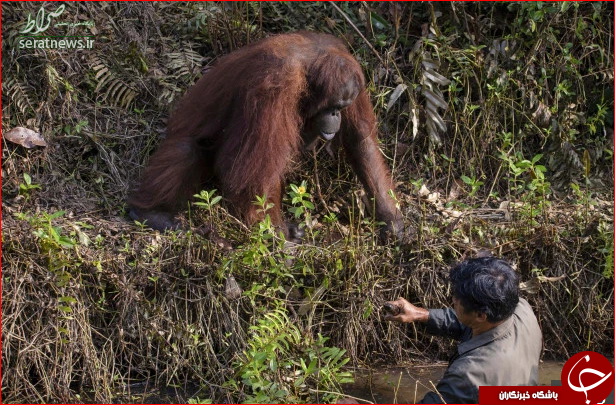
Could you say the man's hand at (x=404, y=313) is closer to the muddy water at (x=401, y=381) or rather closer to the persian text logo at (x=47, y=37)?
the muddy water at (x=401, y=381)

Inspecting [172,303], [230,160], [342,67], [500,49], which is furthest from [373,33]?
[172,303]

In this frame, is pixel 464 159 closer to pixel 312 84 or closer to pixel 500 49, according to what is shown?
pixel 500 49

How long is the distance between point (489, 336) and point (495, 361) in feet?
0.41

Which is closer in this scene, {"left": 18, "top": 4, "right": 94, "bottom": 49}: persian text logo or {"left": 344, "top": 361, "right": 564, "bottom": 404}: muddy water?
{"left": 344, "top": 361, "right": 564, "bottom": 404}: muddy water

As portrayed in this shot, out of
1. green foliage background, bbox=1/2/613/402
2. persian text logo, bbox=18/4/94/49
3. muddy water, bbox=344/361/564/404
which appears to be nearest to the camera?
green foliage background, bbox=1/2/613/402

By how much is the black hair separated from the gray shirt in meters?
0.09

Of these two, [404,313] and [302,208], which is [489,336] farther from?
[302,208]

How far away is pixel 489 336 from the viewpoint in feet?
11.5

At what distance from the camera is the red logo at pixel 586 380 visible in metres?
3.89

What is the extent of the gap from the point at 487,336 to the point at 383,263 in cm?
139

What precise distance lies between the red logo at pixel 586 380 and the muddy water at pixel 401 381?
335 mm

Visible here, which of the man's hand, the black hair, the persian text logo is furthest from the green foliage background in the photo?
the black hair

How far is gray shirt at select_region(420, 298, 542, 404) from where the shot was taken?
3.40 meters

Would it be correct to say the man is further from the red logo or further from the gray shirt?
the red logo
